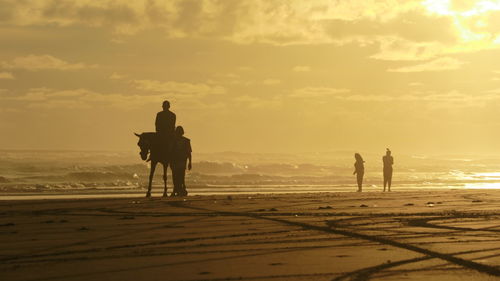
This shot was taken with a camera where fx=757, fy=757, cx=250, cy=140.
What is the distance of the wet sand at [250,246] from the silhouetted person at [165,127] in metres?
7.58

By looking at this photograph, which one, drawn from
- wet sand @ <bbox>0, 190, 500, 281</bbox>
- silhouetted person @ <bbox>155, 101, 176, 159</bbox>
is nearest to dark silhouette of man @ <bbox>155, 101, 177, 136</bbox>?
silhouetted person @ <bbox>155, 101, 176, 159</bbox>

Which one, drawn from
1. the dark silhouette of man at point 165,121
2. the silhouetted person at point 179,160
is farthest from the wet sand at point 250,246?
the silhouetted person at point 179,160

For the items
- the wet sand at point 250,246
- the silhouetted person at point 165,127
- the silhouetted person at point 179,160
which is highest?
the silhouetted person at point 165,127

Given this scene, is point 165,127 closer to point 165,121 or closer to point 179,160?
point 165,121

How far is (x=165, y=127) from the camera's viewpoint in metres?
21.7

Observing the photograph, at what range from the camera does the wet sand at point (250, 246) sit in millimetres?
6703

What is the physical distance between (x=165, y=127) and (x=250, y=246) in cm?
1341

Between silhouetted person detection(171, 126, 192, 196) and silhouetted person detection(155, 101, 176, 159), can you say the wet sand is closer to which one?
silhouetted person detection(155, 101, 176, 159)

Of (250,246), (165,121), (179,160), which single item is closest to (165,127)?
(165,121)

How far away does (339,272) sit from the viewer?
21.9 feet

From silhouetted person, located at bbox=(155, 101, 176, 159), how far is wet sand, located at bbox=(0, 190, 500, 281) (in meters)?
7.58

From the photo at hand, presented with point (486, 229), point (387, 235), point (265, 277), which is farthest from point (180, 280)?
point (486, 229)

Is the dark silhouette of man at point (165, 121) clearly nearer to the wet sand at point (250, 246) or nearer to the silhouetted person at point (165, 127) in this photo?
the silhouetted person at point (165, 127)

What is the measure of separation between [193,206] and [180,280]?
34.1 ft
